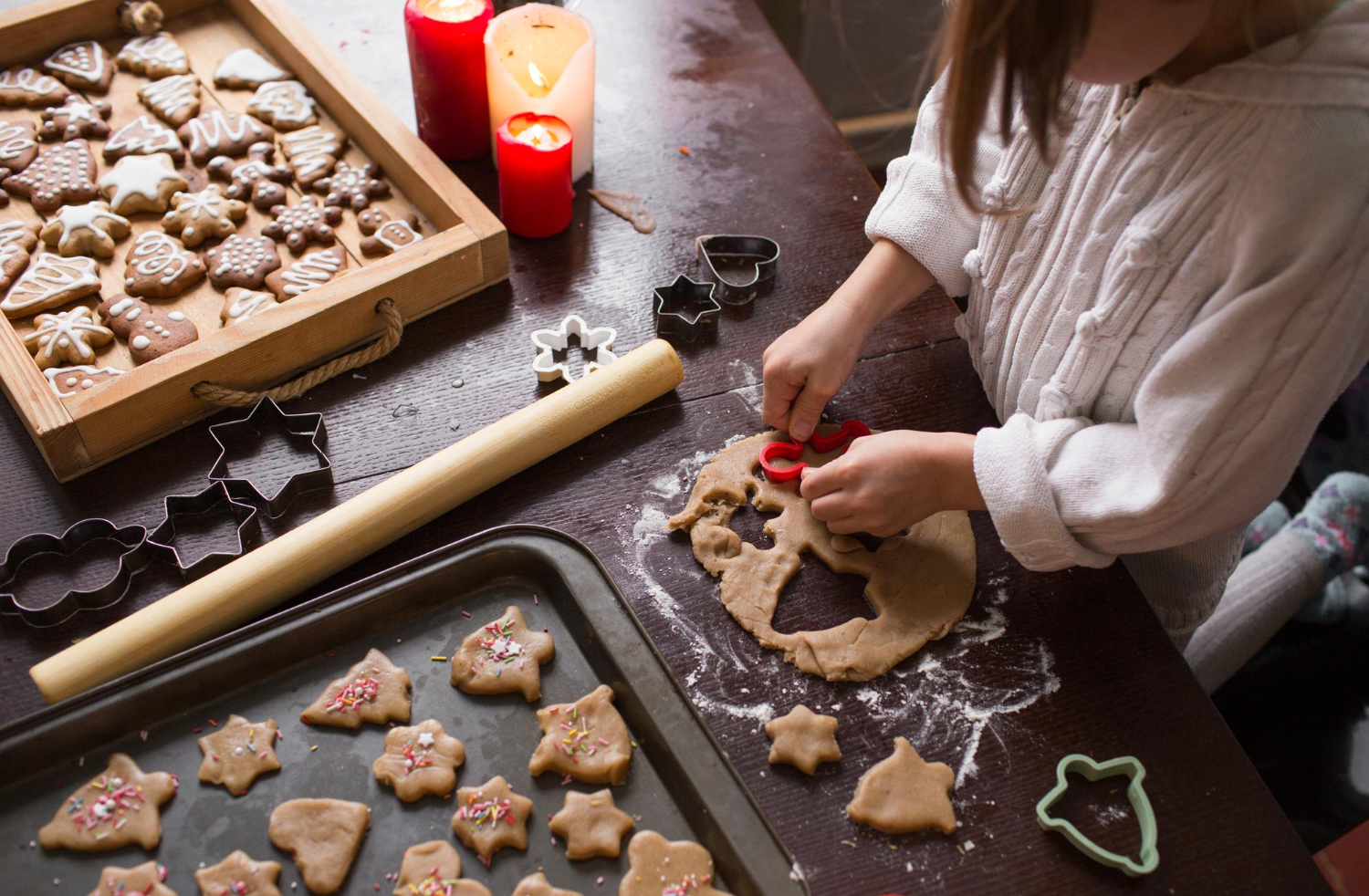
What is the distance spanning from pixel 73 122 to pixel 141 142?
0.09 m

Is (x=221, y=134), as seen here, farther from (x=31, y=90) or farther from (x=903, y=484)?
(x=903, y=484)

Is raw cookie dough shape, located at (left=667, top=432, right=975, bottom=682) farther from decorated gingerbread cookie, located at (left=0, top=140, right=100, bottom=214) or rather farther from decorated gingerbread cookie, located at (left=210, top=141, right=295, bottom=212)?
decorated gingerbread cookie, located at (left=0, top=140, right=100, bottom=214)

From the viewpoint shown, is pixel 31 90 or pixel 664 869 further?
pixel 31 90

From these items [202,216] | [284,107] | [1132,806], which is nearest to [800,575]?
[1132,806]

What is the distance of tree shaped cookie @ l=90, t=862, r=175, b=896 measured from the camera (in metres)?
0.75

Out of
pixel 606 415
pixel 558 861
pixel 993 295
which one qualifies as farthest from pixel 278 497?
pixel 993 295

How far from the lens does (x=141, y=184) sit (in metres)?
1.18

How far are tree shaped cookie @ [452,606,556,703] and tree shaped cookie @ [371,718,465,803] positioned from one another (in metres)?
0.05

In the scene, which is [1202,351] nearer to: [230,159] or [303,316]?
[303,316]

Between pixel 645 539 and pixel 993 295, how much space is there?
1.47 feet

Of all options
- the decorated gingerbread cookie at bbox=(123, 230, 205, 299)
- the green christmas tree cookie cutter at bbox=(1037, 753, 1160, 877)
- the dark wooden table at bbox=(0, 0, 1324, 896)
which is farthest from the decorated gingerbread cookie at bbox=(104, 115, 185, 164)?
the green christmas tree cookie cutter at bbox=(1037, 753, 1160, 877)

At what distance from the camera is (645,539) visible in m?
0.99

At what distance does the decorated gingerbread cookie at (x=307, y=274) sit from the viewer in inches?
43.9

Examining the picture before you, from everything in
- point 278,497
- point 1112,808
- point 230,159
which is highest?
point 230,159
